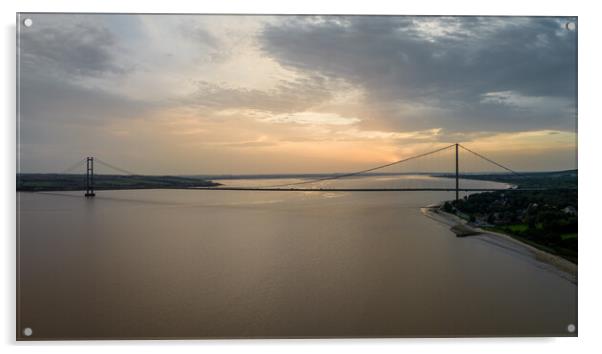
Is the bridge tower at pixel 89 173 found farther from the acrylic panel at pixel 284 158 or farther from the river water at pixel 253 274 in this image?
the river water at pixel 253 274

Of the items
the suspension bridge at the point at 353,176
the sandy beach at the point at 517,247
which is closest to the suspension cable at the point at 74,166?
the suspension bridge at the point at 353,176

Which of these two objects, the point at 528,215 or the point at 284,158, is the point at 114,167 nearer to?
the point at 284,158

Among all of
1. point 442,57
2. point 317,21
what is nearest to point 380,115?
point 442,57

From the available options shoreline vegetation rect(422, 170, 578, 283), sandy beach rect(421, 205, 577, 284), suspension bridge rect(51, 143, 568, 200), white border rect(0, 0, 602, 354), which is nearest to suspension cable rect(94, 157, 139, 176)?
suspension bridge rect(51, 143, 568, 200)

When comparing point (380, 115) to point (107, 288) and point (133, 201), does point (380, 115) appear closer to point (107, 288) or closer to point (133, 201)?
point (133, 201)

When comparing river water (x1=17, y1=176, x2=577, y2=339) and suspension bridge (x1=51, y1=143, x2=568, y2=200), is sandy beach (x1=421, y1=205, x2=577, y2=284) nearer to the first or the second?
river water (x1=17, y1=176, x2=577, y2=339)
